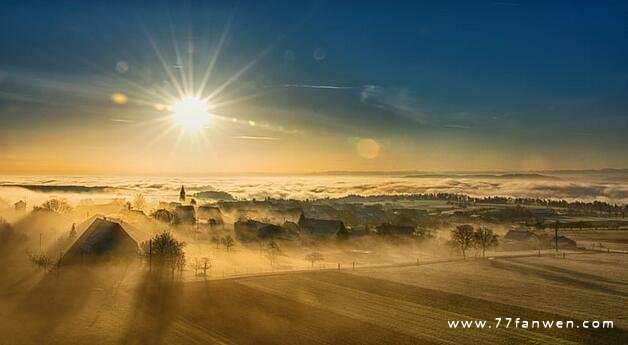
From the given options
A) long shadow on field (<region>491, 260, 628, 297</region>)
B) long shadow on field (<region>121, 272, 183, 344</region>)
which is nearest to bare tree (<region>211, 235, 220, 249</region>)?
long shadow on field (<region>121, 272, 183, 344</region>)

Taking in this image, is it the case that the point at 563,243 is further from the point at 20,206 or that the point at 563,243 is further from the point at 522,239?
the point at 20,206

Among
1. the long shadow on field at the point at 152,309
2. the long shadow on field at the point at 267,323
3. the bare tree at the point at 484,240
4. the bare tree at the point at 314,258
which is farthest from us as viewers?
the bare tree at the point at 484,240

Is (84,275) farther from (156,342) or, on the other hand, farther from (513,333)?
(513,333)

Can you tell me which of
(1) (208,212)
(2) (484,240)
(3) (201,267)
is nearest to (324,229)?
(2) (484,240)

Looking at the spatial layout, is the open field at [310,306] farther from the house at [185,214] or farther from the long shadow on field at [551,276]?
the house at [185,214]

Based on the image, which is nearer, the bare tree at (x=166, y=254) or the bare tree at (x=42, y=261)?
the bare tree at (x=42, y=261)

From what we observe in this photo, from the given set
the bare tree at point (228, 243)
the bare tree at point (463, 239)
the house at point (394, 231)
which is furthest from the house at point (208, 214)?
the bare tree at point (463, 239)

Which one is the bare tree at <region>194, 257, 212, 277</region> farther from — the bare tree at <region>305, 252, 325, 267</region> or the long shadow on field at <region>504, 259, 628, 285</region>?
the long shadow on field at <region>504, 259, 628, 285</region>
